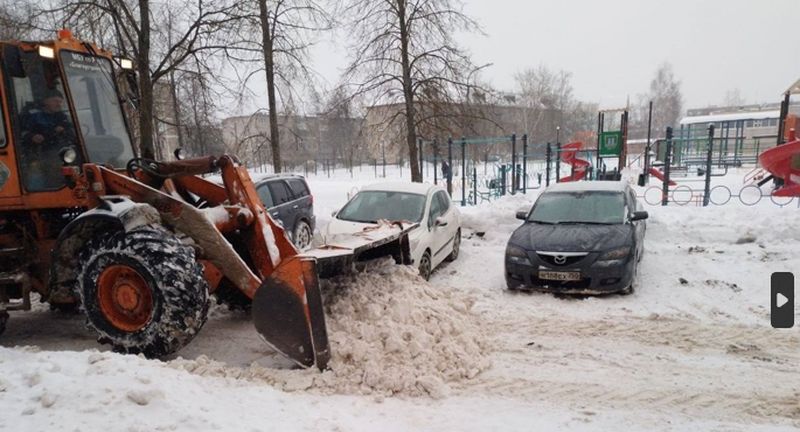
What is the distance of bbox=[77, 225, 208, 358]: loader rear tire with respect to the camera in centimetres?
425

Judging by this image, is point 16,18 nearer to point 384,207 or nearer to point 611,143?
point 384,207

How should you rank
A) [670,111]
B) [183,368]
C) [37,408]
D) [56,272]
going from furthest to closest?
[670,111], [56,272], [183,368], [37,408]

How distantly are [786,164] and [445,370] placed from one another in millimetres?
14546

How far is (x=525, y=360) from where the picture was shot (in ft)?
16.1

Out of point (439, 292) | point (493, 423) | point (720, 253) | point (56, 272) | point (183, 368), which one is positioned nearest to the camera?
point (493, 423)

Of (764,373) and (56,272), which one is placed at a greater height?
(56,272)

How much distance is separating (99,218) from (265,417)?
8.51 ft

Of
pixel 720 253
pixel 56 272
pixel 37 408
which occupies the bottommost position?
pixel 720 253

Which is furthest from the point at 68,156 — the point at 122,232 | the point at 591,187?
the point at 591,187

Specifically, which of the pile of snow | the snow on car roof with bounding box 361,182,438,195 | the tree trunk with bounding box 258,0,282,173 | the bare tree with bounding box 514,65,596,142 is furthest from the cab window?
the bare tree with bounding box 514,65,596,142

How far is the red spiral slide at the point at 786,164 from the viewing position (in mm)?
13680

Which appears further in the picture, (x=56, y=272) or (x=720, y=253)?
(x=720, y=253)

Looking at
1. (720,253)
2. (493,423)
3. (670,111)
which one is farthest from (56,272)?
(670,111)

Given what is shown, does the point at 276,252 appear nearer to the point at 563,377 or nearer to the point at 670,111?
the point at 563,377
